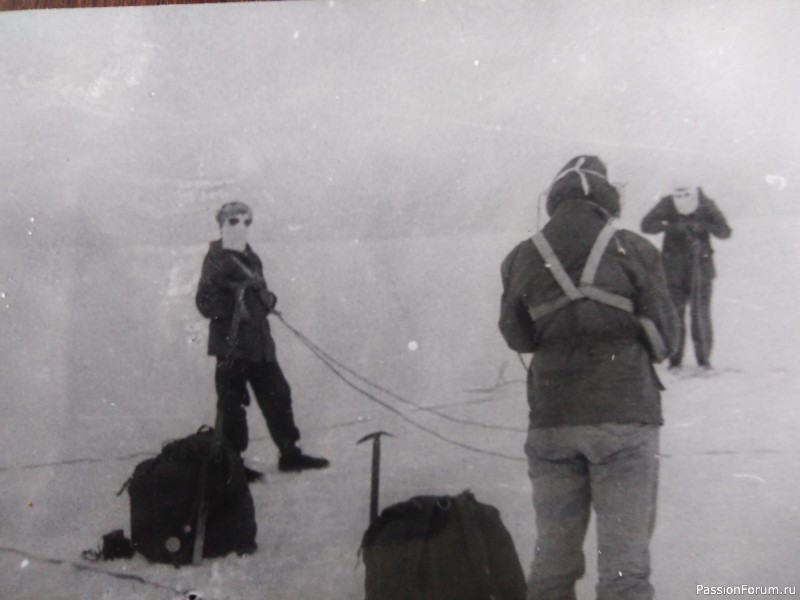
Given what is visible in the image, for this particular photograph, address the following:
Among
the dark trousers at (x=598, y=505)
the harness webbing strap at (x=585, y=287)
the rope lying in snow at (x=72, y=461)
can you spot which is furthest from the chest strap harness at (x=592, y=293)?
the rope lying in snow at (x=72, y=461)

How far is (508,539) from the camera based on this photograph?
1.24 metres

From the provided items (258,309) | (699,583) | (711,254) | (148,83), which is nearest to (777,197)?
(711,254)

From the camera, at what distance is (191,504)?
1.27 meters

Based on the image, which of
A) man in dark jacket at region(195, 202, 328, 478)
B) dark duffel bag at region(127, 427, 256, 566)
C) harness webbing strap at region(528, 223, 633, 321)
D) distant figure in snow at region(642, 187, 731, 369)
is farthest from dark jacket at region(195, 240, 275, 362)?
distant figure in snow at region(642, 187, 731, 369)

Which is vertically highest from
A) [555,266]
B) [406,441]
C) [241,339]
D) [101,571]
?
[555,266]

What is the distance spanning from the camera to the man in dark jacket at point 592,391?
1.19 metres

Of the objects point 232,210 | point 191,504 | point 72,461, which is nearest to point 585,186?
point 232,210

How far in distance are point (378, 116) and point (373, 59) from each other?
0.10 meters

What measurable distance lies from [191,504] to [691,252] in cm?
93

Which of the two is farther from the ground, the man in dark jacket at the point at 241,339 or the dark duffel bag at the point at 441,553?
the man in dark jacket at the point at 241,339

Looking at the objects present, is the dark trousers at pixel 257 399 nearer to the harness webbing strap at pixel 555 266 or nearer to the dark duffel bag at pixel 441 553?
the dark duffel bag at pixel 441 553

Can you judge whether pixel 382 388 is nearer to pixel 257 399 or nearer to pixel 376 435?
pixel 376 435

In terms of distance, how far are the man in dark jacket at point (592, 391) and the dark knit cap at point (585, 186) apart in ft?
0.10

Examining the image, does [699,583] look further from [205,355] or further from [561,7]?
[561,7]
